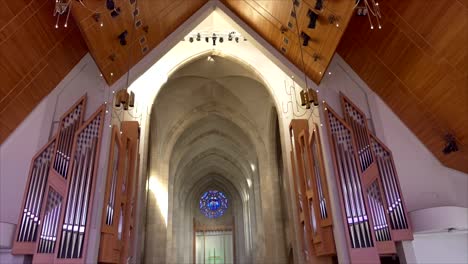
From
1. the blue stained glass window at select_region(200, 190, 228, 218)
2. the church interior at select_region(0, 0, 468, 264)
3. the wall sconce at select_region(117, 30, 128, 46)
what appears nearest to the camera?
the church interior at select_region(0, 0, 468, 264)

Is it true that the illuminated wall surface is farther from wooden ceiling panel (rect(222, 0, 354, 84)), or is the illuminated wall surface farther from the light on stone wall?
wooden ceiling panel (rect(222, 0, 354, 84))

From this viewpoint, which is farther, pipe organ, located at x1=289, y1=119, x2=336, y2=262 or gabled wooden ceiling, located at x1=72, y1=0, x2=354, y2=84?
pipe organ, located at x1=289, y1=119, x2=336, y2=262

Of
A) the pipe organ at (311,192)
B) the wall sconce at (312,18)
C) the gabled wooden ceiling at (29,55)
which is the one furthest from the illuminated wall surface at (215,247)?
the wall sconce at (312,18)

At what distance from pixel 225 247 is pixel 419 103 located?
991 inches

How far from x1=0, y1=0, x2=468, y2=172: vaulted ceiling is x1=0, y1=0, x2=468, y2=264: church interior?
1.1 inches

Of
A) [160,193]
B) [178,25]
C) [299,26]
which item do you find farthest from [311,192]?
[160,193]

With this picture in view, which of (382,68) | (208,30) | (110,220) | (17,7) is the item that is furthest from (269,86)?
(17,7)

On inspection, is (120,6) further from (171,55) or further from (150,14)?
(171,55)

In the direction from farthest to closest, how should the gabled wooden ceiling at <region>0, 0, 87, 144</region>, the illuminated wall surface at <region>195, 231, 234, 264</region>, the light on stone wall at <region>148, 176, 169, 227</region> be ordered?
the illuminated wall surface at <region>195, 231, 234, 264</region> → the light on stone wall at <region>148, 176, 169, 227</region> → the gabled wooden ceiling at <region>0, 0, 87, 144</region>

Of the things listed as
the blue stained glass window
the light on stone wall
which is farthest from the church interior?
the blue stained glass window

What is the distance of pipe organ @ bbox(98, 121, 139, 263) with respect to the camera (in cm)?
679

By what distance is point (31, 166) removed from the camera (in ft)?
21.7

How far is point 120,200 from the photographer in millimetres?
7578

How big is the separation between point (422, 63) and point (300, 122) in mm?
3371
